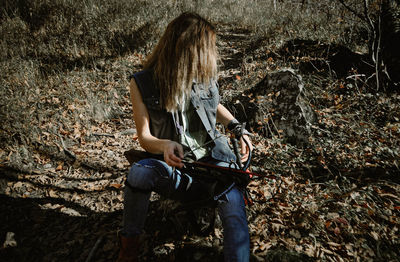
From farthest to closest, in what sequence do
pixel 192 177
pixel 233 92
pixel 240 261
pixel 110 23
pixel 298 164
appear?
pixel 110 23, pixel 233 92, pixel 298 164, pixel 192 177, pixel 240 261

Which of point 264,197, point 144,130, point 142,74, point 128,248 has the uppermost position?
point 142,74

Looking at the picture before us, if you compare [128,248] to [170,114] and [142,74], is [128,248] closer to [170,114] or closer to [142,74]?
[170,114]

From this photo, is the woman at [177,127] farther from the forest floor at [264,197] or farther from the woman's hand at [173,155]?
the forest floor at [264,197]

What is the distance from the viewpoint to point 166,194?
1.74 metres

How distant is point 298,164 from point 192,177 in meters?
1.93

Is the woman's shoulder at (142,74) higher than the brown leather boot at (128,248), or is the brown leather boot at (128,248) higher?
the woman's shoulder at (142,74)

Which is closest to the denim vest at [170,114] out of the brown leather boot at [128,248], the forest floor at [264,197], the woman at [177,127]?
the woman at [177,127]

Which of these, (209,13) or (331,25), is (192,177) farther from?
(209,13)

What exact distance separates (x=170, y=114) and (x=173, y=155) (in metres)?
0.49

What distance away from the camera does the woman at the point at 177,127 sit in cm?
156

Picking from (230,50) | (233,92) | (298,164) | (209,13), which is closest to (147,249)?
(298,164)

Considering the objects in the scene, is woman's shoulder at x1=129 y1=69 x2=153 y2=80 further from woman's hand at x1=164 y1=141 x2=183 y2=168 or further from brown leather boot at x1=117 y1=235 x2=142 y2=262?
brown leather boot at x1=117 y1=235 x2=142 y2=262

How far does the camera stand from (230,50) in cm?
666

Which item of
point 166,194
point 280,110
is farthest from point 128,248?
point 280,110
